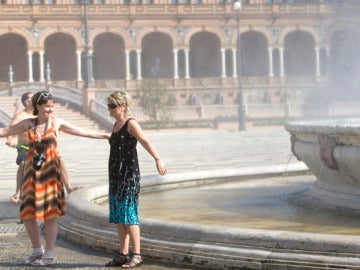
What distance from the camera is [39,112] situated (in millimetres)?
7211

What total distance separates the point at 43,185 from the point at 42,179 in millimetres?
50

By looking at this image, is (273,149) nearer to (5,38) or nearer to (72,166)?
(72,166)

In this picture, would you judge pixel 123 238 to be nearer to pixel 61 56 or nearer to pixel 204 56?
pixel 61 56

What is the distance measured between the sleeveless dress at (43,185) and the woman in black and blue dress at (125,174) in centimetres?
47

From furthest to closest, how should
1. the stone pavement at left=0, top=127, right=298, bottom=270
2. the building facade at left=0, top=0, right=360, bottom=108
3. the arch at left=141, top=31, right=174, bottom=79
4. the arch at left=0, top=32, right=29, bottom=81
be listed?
the arch at left=141, top=31, right=174, bottom=79
the arch at left=0, top=32, right=29, bottom=81
the building facade at left=0, top=0, right=360, bottom=108
the stone pavement at left=0, top=127, right=298, bottom=270

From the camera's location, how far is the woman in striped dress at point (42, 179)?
23.2 ft

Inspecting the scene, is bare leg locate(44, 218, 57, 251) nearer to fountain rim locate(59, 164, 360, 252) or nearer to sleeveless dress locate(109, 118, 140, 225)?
sleeveless dress locate(109, 118, 140, 225)

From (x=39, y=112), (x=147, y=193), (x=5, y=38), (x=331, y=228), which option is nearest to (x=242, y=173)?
(x=147, y=193)

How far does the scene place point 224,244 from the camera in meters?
6.75

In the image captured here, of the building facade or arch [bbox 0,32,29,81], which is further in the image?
arch [bbox 0,32,29,81]

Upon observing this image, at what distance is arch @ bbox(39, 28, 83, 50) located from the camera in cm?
5653

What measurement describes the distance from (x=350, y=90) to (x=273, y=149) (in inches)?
1508

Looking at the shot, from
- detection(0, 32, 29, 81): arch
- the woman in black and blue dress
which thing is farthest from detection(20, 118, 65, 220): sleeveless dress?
detection(0, 32, 29, 81): arch

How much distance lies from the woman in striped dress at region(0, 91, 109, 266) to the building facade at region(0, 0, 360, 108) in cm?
4806
